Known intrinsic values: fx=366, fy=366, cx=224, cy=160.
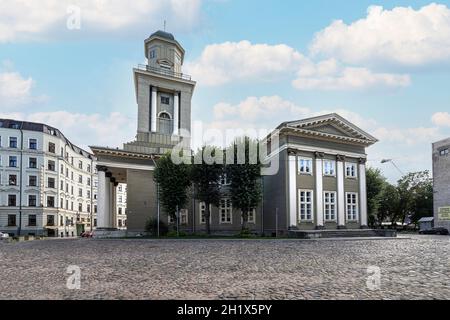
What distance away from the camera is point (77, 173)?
79938 mm

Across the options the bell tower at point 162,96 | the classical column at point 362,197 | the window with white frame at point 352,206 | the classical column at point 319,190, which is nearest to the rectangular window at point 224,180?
the classical column at point 319,190

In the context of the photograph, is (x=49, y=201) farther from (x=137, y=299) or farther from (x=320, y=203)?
(x=137, y=299)

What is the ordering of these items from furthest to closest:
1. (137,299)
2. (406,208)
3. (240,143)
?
(406,208) < (240,143) < (137,299)

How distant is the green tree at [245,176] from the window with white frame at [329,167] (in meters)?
8.33

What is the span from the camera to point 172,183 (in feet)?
120

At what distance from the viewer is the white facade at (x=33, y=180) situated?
6125cm

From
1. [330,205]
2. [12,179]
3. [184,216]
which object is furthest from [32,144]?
[330,205]

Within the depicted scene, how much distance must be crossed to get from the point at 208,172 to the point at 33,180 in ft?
141

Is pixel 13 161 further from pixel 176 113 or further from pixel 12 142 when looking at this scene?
pixel 176 113

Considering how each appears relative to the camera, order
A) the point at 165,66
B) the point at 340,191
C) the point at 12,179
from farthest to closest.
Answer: the point at 12,179 < the point at 165,66 < the point at 340,191

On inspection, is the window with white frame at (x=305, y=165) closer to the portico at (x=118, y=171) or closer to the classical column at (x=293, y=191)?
the classical column at (x=293, y=191)

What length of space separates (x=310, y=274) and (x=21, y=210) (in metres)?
62.6
